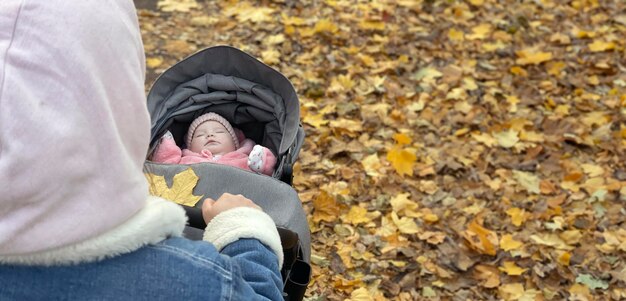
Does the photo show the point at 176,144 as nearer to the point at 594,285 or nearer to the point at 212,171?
the point at 212,171

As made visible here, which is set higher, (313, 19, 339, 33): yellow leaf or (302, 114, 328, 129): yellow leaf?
(313, 19, 339, 33): yellow leaf

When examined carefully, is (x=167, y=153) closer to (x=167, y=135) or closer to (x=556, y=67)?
(x=167, y=135)

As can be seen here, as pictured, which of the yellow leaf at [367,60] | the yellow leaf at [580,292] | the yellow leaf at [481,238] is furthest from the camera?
the yellow leaf at [367,60]

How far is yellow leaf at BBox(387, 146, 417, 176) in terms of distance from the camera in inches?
159

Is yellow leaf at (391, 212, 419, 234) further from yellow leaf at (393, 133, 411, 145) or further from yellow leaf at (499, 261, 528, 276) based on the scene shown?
yellow leaf at (393, 133, 411, 145)

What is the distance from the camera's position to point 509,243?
11.7 feet

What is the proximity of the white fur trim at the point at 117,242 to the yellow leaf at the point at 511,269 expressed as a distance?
2356mm

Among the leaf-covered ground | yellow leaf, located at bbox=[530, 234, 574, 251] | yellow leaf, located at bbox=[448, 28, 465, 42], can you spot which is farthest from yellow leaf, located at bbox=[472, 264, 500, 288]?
yellow leaf, located at bbox=[448, 28, 465, 42]

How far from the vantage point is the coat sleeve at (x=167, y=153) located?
2889 mm

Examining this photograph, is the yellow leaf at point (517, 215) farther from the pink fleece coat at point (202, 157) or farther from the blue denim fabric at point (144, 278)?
the blue denim fabric at point (144, 278)

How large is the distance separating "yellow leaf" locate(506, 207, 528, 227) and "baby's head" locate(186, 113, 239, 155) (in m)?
1.63

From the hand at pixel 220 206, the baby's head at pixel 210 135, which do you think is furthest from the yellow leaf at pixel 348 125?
the hand at pixel 220 206

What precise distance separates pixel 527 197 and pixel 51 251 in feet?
10.2

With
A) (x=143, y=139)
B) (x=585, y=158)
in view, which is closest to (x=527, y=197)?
(x=585, y=158)
